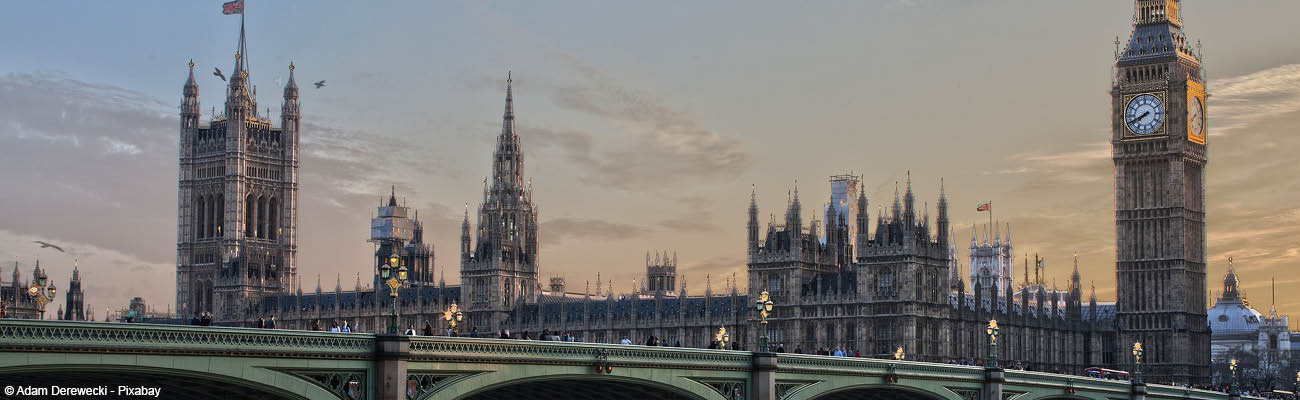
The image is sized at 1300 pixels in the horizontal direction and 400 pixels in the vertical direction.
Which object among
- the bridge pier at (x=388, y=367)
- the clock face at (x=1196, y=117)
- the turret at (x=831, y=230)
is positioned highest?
the clock face at (x=1196, y=117)

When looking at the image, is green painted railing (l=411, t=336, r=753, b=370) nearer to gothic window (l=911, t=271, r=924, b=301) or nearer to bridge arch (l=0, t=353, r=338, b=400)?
bridge arch (l=0, t=353, r=338, b=400)

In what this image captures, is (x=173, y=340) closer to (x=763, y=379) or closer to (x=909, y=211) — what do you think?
(x=763, y=379)

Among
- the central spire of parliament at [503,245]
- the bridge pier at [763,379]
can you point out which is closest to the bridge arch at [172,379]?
the bridge pier at [763,379]

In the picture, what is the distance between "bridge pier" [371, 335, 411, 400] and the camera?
164 ft

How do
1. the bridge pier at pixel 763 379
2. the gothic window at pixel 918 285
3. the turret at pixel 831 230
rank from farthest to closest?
the turret at pixel 831 230, the gothic window at pixel 918 285, the bridge pier at pixel 763 379

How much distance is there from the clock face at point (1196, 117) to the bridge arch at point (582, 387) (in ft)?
318

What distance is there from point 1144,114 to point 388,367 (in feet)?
380

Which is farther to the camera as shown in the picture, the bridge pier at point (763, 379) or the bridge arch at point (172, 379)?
the bridge pier at point (763, 379)

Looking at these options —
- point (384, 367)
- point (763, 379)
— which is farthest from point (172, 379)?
point (763, 379)

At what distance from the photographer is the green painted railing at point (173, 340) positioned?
4197 cm

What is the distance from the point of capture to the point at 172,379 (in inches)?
1886

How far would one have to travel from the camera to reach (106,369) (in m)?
43.8

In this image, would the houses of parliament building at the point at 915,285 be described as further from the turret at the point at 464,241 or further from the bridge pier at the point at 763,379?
the bridge pier at the point at 763,379

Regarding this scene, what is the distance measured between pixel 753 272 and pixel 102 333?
103 metres
